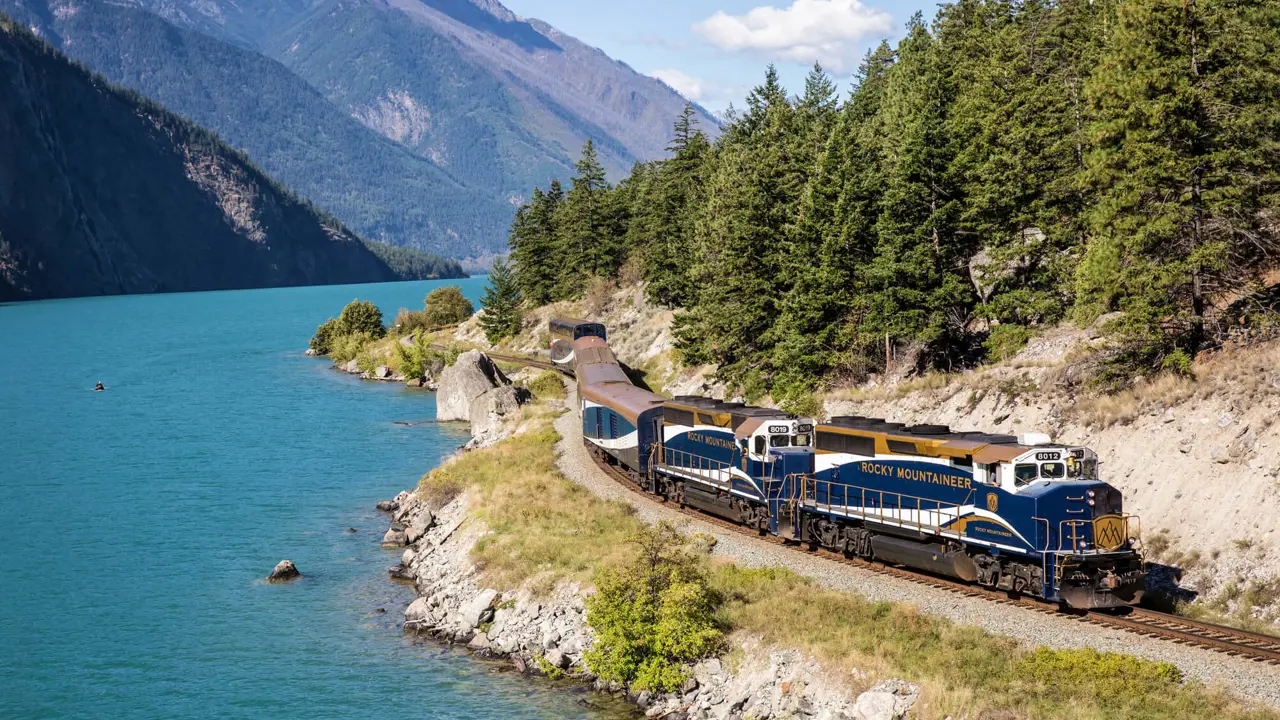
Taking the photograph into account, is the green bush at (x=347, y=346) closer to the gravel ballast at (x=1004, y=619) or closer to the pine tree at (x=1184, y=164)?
the gravel ballast at (x=1004, y=619)

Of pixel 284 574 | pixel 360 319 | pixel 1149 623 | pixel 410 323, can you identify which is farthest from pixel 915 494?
pixel 360 319

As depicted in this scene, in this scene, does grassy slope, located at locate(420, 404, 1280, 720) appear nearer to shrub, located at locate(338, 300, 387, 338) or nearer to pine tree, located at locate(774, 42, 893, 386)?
pine tree, located at locate(774, 42, 893, 386)

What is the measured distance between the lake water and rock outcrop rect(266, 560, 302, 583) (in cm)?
56

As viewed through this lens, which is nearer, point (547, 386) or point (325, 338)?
point (547, 386)

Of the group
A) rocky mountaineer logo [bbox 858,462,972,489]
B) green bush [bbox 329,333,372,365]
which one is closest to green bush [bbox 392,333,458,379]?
green bush [bbox 329,333,372,365]

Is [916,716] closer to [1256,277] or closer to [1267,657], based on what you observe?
[1267,657]

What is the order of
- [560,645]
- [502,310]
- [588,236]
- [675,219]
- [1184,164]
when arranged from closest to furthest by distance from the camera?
[560,645] < [1184,164] < [675,219] < [588,236] < [502,310]

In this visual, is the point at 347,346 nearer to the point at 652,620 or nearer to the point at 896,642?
the point at 652,620

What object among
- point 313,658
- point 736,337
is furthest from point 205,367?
point 313,658

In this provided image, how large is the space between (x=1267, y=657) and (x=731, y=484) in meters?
19.6

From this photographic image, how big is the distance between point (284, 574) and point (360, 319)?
359ft

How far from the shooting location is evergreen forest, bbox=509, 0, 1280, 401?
36500mm

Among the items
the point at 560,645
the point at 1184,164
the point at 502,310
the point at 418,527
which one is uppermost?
the point at 1184,164

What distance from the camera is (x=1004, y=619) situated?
91.6ft
